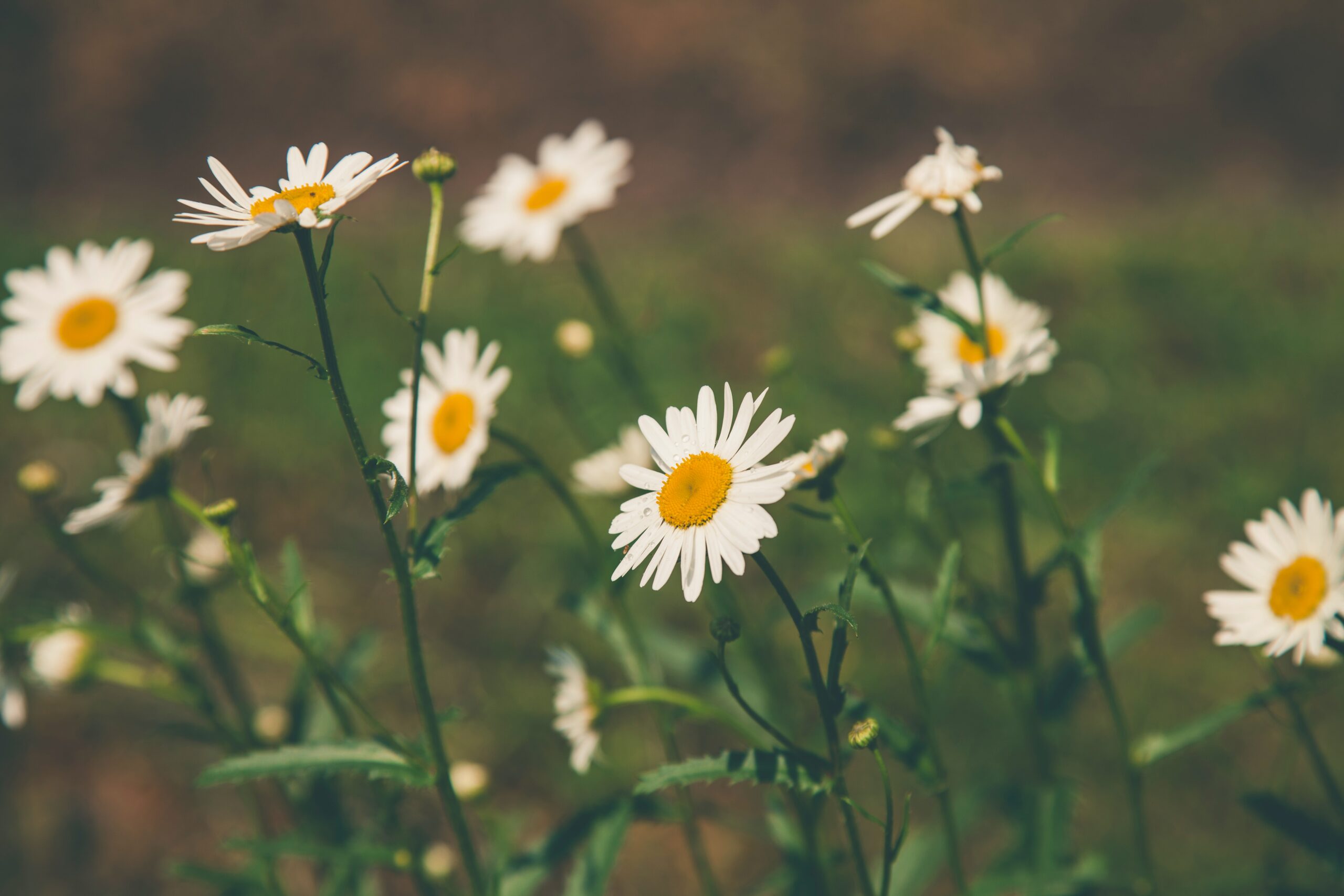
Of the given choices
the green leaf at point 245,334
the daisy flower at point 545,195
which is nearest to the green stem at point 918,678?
A: the green leaf at point 245,334

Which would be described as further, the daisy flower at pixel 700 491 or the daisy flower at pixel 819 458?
the daisy flower at pixel 819 458

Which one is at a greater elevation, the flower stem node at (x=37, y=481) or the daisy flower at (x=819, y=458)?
the flower stem node at (x=37, y=481)

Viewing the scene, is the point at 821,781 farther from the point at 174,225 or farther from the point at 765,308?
the point at 174,225

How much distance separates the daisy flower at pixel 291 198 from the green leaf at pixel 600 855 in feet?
3.12

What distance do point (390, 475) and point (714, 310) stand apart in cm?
272

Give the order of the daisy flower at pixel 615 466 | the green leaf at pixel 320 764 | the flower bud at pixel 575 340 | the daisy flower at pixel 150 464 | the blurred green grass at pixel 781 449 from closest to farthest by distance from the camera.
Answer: the green leaf at pixel 320 764 < the daisy flower at pixel 150 464 < the daisy flower at pixel 615 466 < the flower bud at pixel 575 340 < the blurred green grass at pixel 781 449

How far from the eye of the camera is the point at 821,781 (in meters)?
1.20

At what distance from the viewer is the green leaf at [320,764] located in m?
1.25

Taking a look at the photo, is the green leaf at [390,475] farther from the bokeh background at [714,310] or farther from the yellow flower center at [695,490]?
the bokeh background at [714,310]

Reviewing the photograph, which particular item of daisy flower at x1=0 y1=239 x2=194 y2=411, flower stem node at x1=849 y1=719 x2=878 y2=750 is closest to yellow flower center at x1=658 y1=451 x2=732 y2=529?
flower stem node at x1=849 y1=719 x2=878 y2=750

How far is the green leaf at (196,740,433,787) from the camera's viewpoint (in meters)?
1.25

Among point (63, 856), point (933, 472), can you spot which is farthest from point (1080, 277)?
point (63, 856)

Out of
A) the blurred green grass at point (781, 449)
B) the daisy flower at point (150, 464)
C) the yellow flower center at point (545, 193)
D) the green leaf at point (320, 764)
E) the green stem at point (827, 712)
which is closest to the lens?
the green stem at point (827, 712)

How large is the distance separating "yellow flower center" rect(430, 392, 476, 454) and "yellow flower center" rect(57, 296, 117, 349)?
559mm
